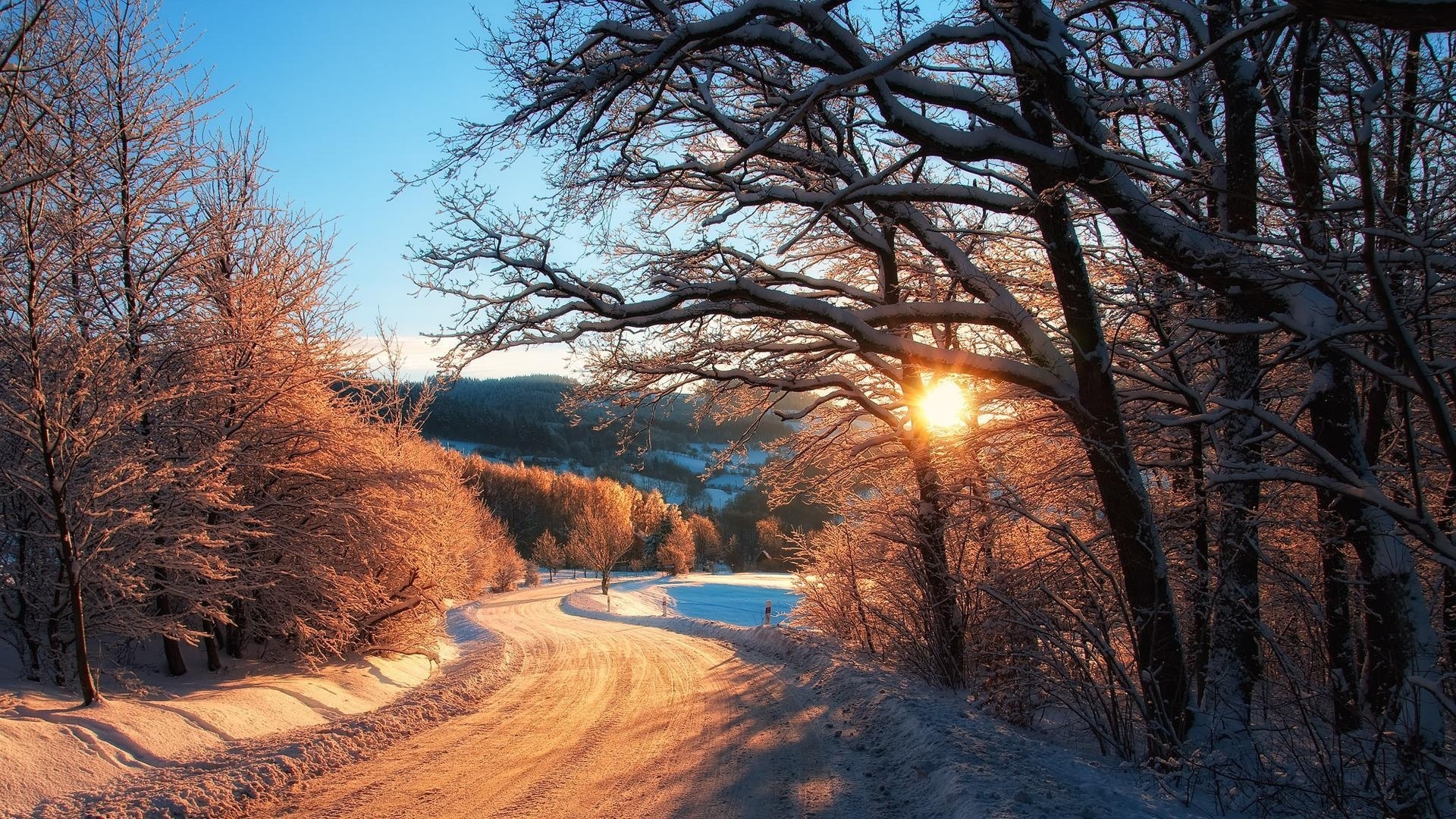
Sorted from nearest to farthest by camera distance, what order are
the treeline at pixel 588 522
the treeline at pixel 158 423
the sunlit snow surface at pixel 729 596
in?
the treeline at pixel 158 423, the sunlit snow surface at pixel 729 596, the treeline at pixel 588 522

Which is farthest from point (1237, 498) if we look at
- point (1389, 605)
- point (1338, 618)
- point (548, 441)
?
point (548, 441)

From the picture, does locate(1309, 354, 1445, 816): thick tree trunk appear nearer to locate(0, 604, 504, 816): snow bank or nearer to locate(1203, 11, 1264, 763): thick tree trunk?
locate(1203, 11, 1264, 763): thick tree trunk

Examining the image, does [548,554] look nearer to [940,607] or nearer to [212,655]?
[212,655]

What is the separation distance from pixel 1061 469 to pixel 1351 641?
2350 millimetres

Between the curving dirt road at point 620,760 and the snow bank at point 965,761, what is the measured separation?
0.98ft

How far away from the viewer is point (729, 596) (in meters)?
50.6

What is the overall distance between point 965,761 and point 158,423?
9.31 m

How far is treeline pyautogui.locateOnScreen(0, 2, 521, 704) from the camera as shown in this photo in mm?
6910

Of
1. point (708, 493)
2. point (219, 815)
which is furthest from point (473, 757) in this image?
point (708, 493)

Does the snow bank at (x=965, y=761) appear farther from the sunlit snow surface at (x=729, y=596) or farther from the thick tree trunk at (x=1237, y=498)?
the sunlit snow surface at (x=729, y=596)

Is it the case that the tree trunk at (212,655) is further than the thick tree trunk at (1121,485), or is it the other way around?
the tree trunk at (212,655)

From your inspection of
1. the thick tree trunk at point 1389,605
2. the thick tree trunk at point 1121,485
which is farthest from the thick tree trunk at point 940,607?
the thick tree trunk at point 1389,605

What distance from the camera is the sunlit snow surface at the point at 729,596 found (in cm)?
3847

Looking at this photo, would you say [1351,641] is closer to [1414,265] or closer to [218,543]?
[1414,265]
